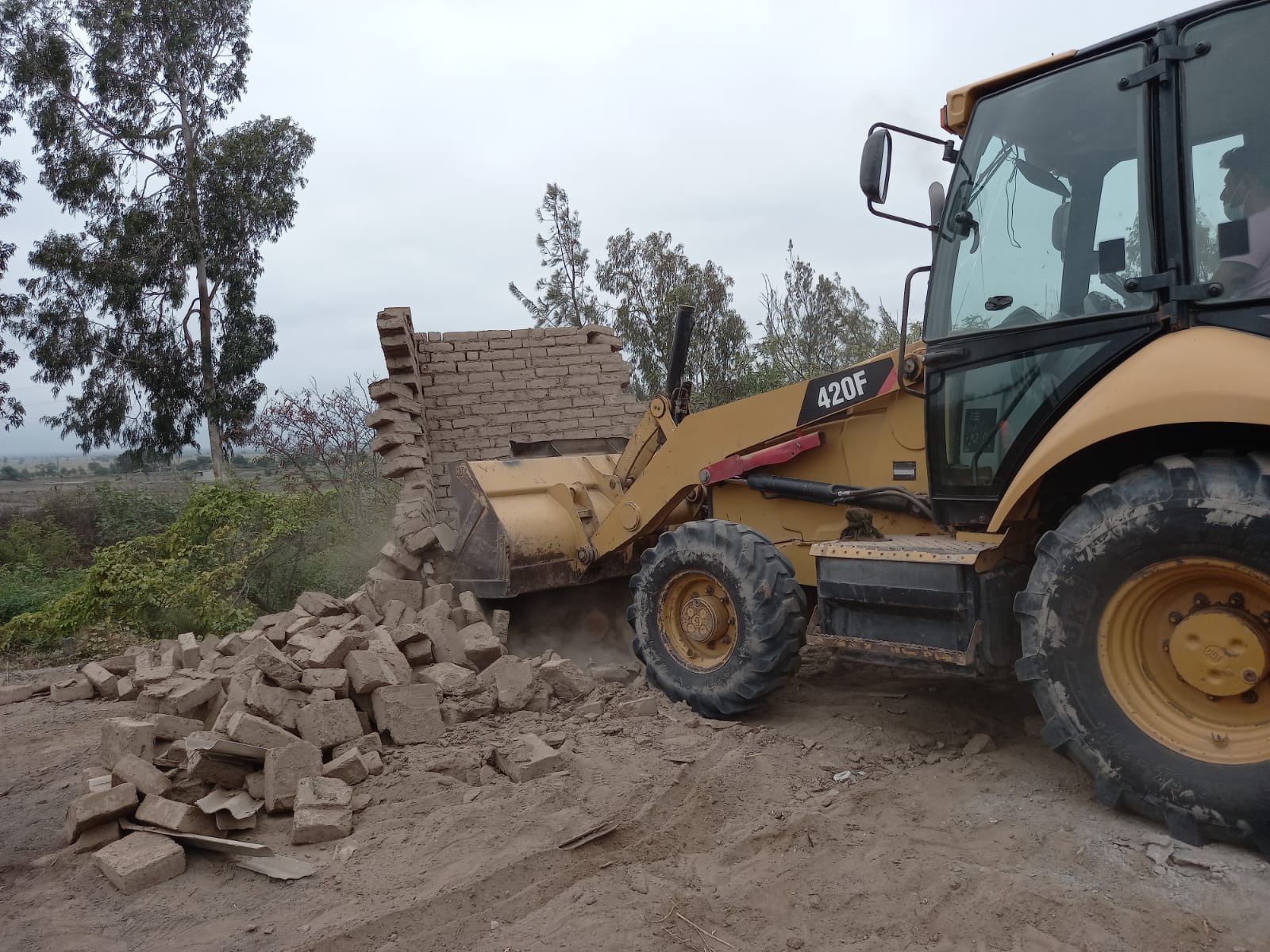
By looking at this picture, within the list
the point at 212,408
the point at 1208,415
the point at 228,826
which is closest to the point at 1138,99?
the point at 1208,415

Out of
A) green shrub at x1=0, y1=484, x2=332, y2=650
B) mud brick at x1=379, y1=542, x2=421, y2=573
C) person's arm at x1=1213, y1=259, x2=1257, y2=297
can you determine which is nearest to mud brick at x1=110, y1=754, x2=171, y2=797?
mud brick at x1=379, y1=542, x2=421, y2=573

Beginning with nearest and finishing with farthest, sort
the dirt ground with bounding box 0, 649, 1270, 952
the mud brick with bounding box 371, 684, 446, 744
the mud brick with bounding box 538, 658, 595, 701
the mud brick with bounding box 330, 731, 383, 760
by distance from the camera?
the dirt ground with bounding box 0, 649, 1270, 952 < the mud brick with bounding box 330, 731, 383, 760 < the mud brick with bounding box 371, 684, 446, 744 < the mud brick with bounding box 538, 658, 595, 701

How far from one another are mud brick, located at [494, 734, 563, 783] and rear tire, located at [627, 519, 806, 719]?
0.95 meters

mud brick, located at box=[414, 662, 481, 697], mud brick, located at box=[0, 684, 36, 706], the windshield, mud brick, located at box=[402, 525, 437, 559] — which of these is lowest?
mud brick, located at box=[0, 684, 36, 706]

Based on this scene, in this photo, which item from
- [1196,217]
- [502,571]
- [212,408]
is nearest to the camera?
[1196,217]

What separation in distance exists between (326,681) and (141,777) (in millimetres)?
951

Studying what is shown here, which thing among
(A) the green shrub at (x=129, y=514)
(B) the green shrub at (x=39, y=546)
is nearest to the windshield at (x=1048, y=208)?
(B) the green shrub at (x=39, y=546)

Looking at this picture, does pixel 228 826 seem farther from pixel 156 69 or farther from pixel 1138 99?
pixel 156 69

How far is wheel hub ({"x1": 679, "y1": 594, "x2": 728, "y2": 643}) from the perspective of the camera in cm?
509

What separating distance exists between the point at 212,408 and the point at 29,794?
1541 cm

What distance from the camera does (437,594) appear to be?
6.67 metres

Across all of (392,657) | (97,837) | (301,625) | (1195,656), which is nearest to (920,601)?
(1195,656)

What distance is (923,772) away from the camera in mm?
4062

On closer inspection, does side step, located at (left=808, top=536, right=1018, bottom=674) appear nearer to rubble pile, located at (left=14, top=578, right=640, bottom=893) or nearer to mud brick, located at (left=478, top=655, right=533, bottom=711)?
rubble pile, located at (left=14, top=578, right=640, bottom=893)
